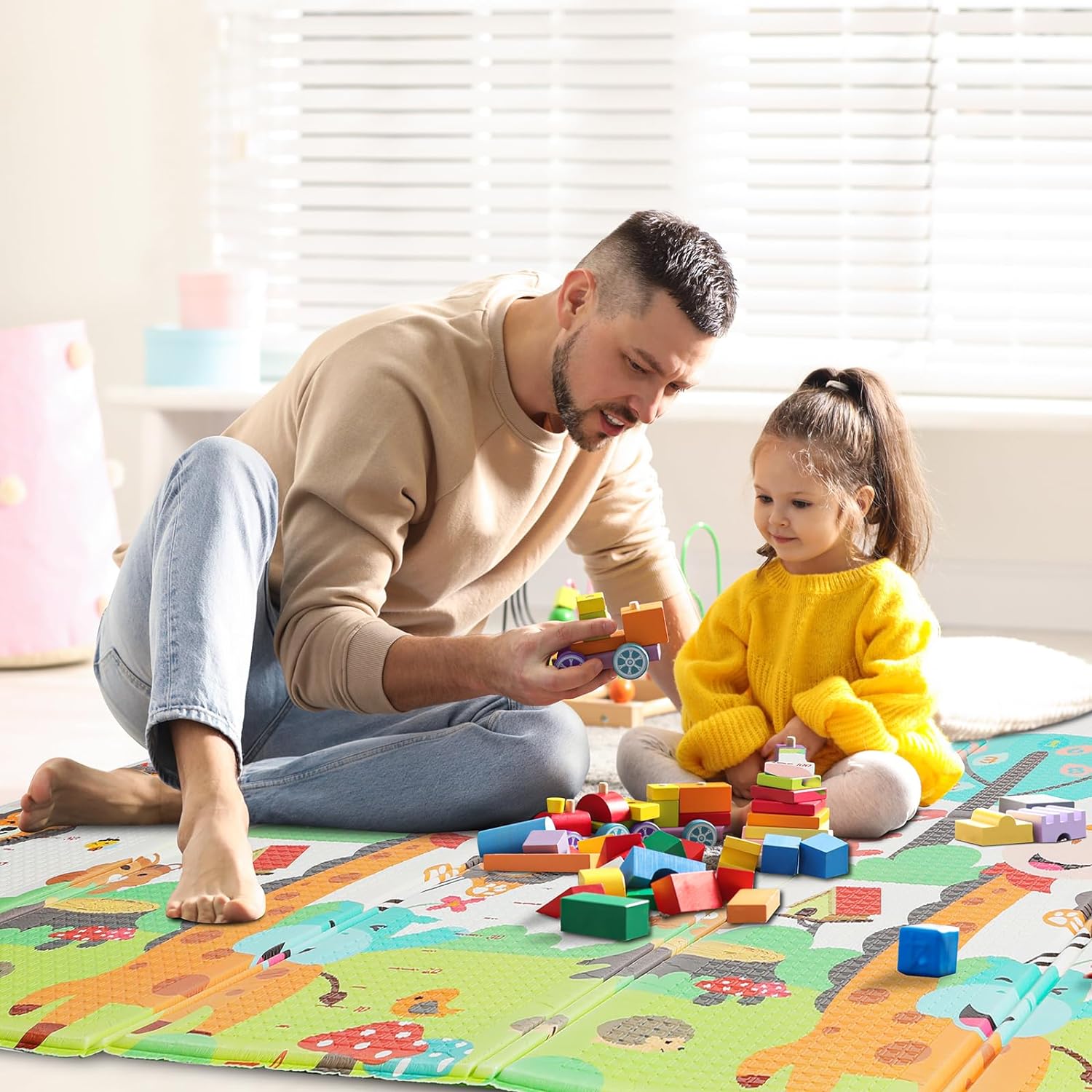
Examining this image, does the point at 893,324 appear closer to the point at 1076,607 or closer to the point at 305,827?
the point at 1076,607

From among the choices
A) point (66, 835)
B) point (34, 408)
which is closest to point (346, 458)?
point (66, 835)

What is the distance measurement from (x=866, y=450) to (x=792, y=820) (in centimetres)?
46

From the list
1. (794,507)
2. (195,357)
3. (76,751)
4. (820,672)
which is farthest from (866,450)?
(195,357)

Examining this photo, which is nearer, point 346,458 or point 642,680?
point 346,458

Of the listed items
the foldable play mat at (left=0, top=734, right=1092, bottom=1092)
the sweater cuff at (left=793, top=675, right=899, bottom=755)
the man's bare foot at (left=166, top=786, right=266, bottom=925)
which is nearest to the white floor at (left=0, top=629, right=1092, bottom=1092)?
the foldable play mat at (left=0, top=734, right=1092, bottom=1092)

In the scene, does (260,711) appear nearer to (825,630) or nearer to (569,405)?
(569,405)

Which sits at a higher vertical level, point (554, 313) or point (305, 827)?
point (554, 313)

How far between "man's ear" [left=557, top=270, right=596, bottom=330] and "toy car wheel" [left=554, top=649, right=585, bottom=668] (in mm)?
399

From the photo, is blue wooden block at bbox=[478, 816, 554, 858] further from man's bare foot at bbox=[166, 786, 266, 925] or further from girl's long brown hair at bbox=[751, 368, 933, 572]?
girl's long brown hair at bbox=[751, 368, 933, 572]

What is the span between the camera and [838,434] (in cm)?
167

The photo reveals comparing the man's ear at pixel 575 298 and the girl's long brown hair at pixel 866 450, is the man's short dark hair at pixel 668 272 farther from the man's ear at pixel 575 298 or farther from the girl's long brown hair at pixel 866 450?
the girl's long brown hair at pixel 866 450

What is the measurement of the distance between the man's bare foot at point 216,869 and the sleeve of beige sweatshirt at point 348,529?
21cm

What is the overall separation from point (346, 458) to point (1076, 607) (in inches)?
74.5

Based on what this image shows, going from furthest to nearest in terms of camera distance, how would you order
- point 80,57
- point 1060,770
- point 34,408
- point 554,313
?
point 80,57 < point 34,408 < point 1060,770 < point 554,313
